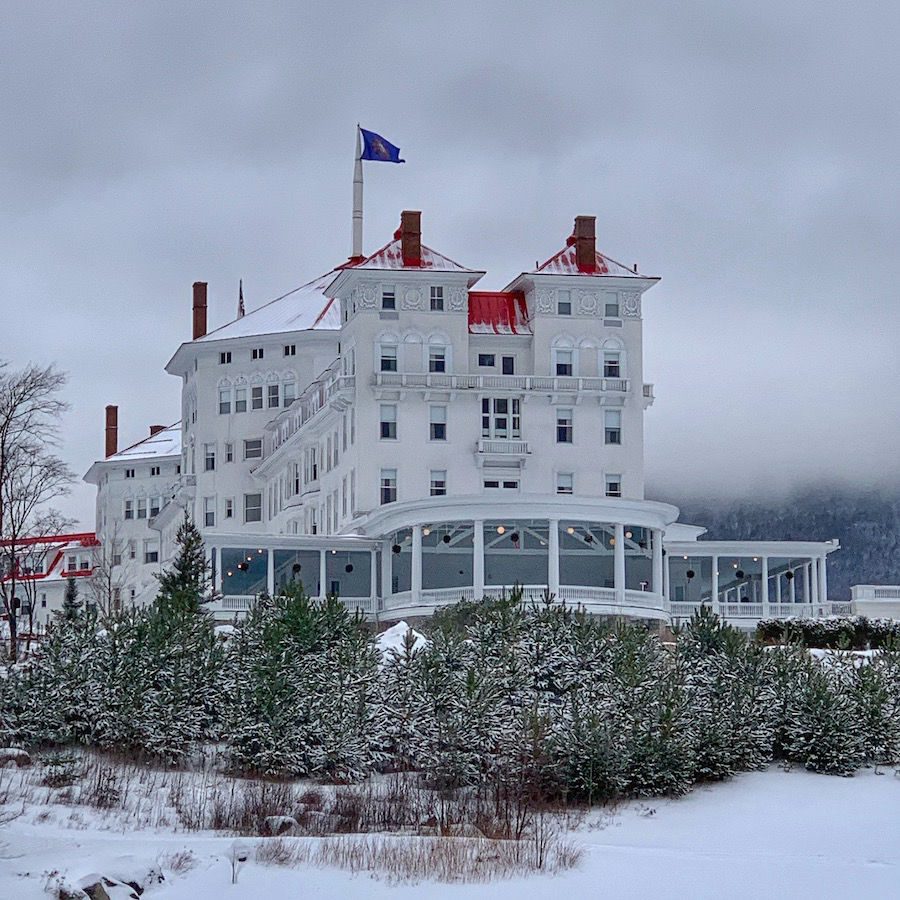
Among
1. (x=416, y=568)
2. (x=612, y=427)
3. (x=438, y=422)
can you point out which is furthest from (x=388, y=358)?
(x=416, y=568)

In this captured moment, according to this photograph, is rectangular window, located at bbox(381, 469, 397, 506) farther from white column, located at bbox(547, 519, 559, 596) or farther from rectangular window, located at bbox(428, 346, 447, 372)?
white column, located at bbox(547, 519, 559, 596)

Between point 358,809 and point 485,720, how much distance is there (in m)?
3.36

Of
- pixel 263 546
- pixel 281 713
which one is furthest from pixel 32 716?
pixel 263 546

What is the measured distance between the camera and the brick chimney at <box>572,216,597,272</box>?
244 feet

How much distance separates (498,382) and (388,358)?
14.7ft

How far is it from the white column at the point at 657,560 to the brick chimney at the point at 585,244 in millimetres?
17788

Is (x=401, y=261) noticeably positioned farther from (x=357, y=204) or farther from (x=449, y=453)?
(x=357, y=204)

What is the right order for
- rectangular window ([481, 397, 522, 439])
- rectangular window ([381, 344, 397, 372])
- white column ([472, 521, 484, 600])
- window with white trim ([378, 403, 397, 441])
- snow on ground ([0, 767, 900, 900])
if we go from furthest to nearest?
rectangular window ([481, 397, 522, 439]) < rectangular window ([381, 344, 397, 372]) < window with white trim ([378, 403, 397, 441]) < white column ([472, 521, 484, 600]) < snow on ground ([0, 767, 900, 900])

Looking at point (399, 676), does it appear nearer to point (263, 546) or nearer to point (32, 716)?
point (32, 716)

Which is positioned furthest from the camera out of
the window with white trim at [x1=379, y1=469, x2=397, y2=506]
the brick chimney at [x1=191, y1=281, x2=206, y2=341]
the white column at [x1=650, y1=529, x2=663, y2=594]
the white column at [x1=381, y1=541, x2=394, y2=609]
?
the brick chimney at [x1=191, y1=281, x2=206, y2=341]

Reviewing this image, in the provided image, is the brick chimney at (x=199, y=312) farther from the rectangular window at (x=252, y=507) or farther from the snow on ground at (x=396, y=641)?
the snow on ground at (x=396, y=641)

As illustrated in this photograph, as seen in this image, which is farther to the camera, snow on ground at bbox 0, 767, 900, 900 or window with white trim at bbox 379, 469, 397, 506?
window with white trim at bbox 379, 469, 397, 506

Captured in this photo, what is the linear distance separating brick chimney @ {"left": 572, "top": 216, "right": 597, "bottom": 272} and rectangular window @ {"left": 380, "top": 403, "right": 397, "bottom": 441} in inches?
393

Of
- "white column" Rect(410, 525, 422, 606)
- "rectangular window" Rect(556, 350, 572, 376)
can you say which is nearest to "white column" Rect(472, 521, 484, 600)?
"white column" Rect(410, 525, 422, 606)
